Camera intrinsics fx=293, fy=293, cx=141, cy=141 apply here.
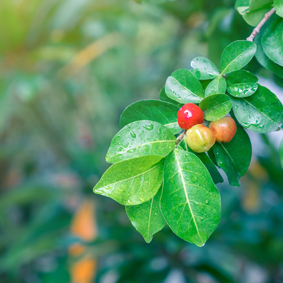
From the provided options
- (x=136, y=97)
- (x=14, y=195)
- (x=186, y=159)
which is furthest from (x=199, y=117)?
(x=136, y=97)

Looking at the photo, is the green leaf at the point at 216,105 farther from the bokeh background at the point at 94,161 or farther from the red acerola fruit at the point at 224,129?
the bokeh background at the point at 94,161

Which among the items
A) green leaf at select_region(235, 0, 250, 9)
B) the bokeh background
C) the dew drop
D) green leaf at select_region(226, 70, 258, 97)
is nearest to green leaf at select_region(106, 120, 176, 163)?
the dew drop

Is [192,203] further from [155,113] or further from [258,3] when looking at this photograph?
[258,3]

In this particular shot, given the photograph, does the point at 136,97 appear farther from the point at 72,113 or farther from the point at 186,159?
the point at 186,159

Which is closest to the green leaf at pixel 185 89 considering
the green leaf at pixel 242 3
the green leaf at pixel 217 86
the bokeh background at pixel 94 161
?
the green leaf at pixel 217 86

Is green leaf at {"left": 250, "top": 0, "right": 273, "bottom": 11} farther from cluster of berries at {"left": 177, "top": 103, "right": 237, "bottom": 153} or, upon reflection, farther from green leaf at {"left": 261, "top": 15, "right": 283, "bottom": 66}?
cluster of berries at {"left": 177, "top": 103, "right": 237, "bottom": 153}

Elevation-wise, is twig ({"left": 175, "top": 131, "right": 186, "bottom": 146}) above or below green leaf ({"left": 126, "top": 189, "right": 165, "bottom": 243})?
above
